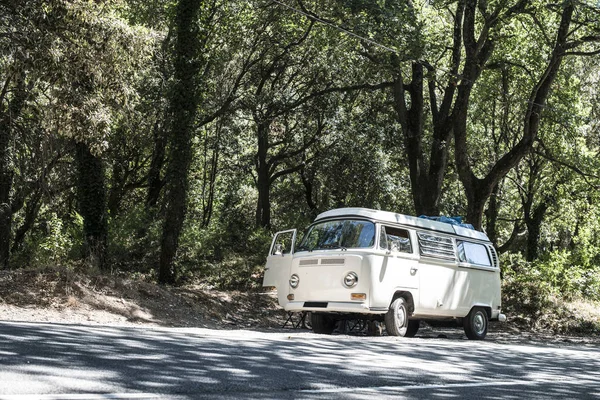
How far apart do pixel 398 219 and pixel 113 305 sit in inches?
258

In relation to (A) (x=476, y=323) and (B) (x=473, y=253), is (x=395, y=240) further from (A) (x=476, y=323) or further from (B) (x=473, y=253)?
(A) (x=476, y=323)

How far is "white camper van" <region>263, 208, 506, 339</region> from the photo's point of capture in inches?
564

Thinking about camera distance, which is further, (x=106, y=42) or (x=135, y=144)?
(x=135, y=144)

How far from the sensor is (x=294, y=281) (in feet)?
49.8

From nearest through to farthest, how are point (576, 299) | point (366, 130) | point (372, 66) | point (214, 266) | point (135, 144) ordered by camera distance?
point (372, 66) → point (576, 299) → point (214, 266) → point (135, 144) → point (366, 130)

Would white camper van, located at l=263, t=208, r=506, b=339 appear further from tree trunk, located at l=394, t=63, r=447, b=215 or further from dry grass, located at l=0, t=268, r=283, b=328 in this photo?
tree trunk, located at l=394, t=63, r=447, b=215

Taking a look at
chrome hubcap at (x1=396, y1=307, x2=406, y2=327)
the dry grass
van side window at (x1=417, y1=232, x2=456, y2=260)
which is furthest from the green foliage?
chrome hubcap at (x1=396, y1=307, x2=406, y2=327)

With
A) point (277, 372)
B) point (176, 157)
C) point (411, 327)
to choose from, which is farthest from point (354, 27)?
point (277, 372)

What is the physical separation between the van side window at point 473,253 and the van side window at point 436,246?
1.31 ft

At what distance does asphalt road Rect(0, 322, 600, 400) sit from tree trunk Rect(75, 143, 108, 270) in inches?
510

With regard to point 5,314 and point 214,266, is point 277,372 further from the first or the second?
point 214,266

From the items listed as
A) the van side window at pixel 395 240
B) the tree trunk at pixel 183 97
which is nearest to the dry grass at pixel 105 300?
the tree trunk at pixel 183 97

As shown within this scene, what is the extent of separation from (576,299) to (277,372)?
20696 mm

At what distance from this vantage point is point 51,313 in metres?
14.7
